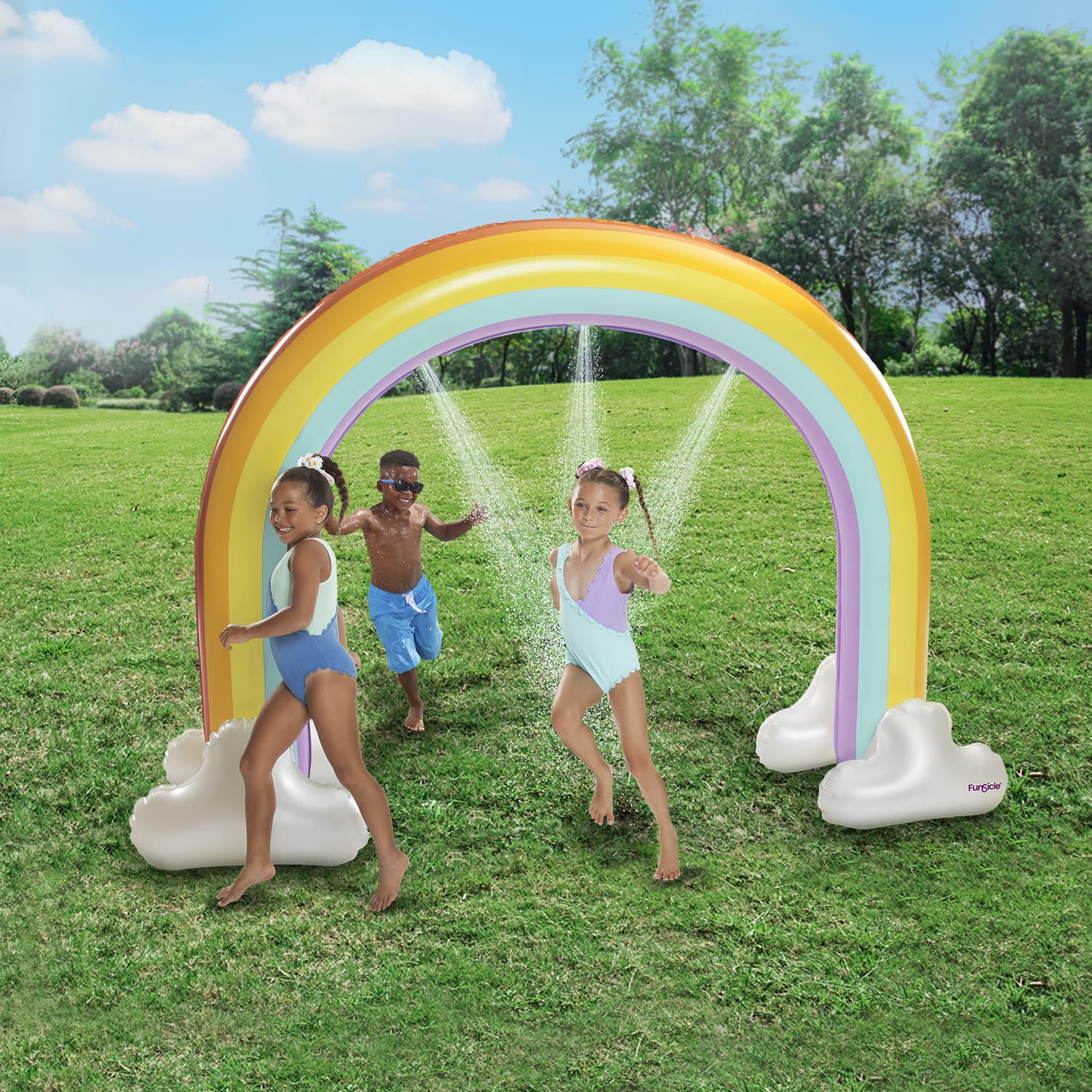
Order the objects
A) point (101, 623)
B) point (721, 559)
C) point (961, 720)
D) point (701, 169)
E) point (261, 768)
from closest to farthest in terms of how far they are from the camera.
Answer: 1. point (261, 768)
2. point (961, 720)
3. point (101, 623)
4. point (721, 559)
5. point (701, 169)

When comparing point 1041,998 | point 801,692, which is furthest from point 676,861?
point 801,692

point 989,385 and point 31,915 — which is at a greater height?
point 989,385

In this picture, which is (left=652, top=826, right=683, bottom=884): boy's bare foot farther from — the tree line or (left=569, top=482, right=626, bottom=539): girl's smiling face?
the tree line

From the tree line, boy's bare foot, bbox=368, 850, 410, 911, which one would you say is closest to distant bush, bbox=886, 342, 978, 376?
the tree line

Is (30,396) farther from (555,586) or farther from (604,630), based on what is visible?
(604,630)

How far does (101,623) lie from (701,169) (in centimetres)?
2585

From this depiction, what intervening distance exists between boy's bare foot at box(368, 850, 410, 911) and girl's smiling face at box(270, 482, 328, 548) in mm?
1270

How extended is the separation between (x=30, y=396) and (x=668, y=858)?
62.7 feet

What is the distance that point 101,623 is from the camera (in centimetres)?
729

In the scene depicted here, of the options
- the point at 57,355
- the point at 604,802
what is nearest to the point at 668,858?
the point at 604,802

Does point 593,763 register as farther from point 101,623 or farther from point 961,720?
point 101,623

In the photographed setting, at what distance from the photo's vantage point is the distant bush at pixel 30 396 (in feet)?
64.9

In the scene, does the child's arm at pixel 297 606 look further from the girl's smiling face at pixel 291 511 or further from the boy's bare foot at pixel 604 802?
the boy's bare foot at pixel 604 802

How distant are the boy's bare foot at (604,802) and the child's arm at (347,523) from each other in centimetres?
153
